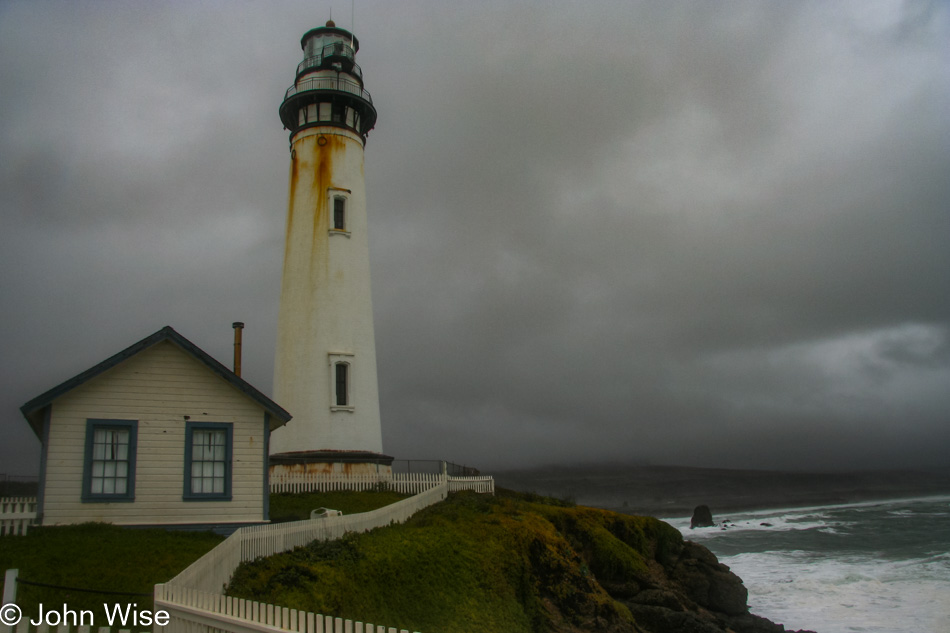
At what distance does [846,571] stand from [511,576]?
24.3 metres

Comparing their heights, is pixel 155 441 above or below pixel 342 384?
below

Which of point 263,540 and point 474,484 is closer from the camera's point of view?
point 263,540

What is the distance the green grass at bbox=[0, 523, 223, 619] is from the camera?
934cm

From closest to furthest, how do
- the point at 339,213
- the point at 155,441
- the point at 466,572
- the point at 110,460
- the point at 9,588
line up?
the point at 9,588 < the point at 466,572 < the point at 110,460 < the point at 155,441 < the point at 339,213

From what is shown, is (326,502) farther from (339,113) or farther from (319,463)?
(339,113)

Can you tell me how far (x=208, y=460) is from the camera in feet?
51.5

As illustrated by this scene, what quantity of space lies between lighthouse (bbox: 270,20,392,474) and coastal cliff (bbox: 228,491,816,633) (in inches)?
190

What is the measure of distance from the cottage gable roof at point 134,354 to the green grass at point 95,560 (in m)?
2.28

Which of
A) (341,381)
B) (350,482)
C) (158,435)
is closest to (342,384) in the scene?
(341,381)

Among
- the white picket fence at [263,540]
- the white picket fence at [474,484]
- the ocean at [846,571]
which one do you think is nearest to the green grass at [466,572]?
the white picket fence at [263,540]

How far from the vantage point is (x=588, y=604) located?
16.1 meters

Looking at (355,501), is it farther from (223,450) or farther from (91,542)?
(91,542)

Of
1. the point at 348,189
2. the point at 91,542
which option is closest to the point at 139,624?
the point at 91,542

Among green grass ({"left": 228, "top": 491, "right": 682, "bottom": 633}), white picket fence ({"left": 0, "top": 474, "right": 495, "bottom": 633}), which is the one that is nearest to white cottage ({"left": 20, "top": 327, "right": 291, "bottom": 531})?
white picket fence ({"left": 0, "top": 474, "right": 495, "bottom": 633})
